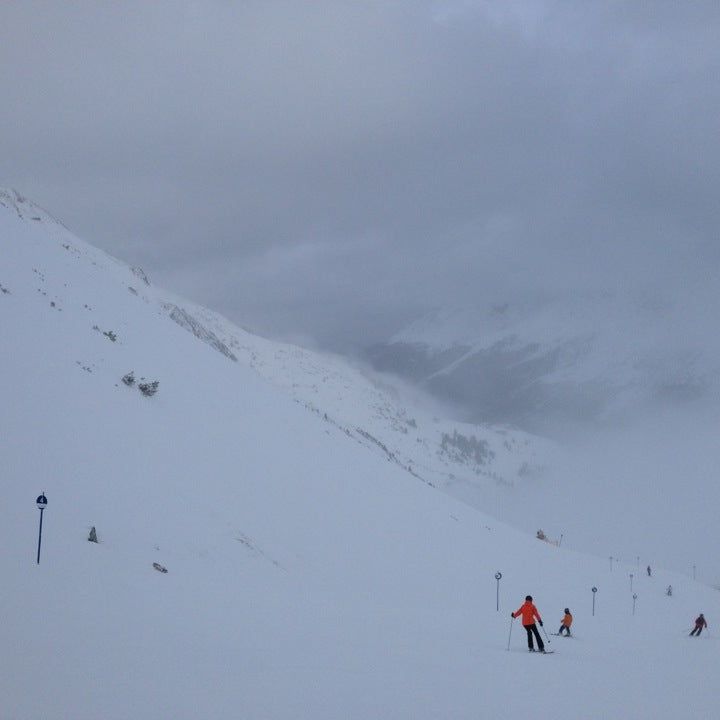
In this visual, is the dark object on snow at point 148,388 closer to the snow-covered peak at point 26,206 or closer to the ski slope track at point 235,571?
the ski slope track at point 235,571

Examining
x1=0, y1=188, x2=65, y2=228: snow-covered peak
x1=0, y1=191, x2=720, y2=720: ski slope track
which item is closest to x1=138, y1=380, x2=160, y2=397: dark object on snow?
x1=0, y1=191, x2=720, y2=720: ski slope track

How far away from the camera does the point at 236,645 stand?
45.1ft

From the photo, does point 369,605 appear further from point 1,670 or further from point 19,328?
point 19,328

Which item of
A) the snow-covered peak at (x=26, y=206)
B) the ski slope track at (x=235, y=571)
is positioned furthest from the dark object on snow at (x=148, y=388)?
the snow-covered peak at (x=26, y=206)

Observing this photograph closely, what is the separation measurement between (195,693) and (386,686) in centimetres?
310

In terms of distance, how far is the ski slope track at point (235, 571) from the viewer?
442 inches

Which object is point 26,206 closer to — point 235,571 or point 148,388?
point 148,388

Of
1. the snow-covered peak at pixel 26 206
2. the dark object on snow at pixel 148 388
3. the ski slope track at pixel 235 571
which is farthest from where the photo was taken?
the snow-covered peak at pixel 26 206

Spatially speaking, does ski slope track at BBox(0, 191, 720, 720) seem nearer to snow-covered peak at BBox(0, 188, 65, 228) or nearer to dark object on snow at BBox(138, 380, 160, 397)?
dark object on snow at BBox(138, 380, 160, 397)

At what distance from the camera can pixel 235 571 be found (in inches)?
787

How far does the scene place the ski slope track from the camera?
442 inches

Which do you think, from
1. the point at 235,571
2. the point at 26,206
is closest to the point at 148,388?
the point at 235,571

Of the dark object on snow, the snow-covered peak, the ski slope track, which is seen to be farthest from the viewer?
the snow-covered peak

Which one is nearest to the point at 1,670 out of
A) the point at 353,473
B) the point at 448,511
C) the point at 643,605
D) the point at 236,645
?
the point at 236,645
